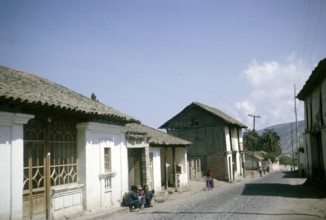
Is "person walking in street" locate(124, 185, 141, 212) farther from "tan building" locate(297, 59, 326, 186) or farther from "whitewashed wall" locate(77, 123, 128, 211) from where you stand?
"tan building" locate(297, 59, 326, 186)

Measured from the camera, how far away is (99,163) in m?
12.0

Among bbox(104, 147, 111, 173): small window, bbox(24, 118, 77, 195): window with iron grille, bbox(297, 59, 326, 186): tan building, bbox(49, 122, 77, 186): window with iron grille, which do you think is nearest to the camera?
bbox(24, 118, 77, 195): window with iron grille

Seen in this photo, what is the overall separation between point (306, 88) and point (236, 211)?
12118 mm

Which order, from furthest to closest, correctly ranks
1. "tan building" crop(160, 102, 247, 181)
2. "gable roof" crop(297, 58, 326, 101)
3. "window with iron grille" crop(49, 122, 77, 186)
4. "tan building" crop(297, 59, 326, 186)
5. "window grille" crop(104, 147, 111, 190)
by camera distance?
"tan building" crop(160, 102, 247, 181) < "tan building" crop(297, 59, 326, 186) < "gable roof" crop(297, 58, 326, 101) < "window grille" crop(104, 147, 111, 190) < "window with iron grille" crop(49, 122, 77, 186)

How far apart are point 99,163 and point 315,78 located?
13.1m

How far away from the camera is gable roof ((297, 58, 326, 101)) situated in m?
15.1

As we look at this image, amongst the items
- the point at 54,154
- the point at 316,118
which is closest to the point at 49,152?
the point at 54,154

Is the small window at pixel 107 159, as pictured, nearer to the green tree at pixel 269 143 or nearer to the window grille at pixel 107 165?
the window grille at pixel 107 165

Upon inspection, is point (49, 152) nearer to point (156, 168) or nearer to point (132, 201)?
point (132, 201)

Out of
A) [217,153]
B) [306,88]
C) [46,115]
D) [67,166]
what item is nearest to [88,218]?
[67,166]

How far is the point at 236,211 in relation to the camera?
1170cm

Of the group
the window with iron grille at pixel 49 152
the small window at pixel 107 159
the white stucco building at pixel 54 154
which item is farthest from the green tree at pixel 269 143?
the window with iron grille at pixel 49 152

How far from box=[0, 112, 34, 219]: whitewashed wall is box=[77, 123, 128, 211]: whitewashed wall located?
2952 millimetres

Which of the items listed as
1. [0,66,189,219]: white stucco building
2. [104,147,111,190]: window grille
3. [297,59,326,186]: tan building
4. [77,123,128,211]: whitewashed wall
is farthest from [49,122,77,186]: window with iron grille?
[297,59,326,186]: tan building
